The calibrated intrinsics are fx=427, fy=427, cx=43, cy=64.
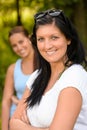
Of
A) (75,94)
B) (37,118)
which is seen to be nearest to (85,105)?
(75,94)

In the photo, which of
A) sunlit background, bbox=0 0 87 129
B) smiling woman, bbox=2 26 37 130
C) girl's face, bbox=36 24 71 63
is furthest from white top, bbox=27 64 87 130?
sunlit background, bbox=0 0 87 129

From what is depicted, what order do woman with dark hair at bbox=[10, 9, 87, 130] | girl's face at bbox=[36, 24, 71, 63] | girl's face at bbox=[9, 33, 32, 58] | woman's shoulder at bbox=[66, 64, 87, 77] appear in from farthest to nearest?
girl's face at bbox=[9, 33, 32, 58] → girl's face at bbox=[36, 24, 71, 63] → woman's shoulder at bbox=[66, 64, 87, 77] → woman with dark hair at bbox=[10, 9, 87, 130]

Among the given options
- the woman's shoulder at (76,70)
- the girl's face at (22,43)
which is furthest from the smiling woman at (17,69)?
the woman's shoulder at (76,70)

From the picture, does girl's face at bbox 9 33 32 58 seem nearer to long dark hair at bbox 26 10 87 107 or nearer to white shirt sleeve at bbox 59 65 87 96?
long dark hair at bbox 26 10 87 107

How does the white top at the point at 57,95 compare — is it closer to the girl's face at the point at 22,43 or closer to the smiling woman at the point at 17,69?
the smiling woman at the point at 17,69

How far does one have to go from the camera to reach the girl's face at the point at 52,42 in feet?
9.10

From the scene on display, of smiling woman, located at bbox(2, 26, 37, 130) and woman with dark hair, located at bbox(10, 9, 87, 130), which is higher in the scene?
woman with dark hair, located at bbox(10, 9, 87, 130)

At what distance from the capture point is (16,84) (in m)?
4.59

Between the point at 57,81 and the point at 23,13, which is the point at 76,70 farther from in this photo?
the point at 23,13

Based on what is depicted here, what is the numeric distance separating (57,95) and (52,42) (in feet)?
1.17

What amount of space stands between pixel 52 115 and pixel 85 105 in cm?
22

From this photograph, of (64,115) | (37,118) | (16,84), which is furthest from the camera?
(16,84)

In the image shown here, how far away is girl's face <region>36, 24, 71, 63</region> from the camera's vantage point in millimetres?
2773

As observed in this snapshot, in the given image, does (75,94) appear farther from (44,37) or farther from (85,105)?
(44,37)
